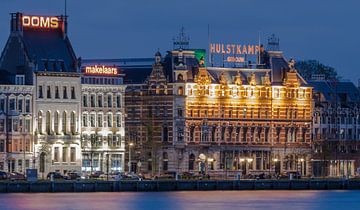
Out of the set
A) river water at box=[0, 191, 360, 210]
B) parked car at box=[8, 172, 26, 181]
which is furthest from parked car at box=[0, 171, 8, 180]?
river water at box=[0, 191, 360, 210]

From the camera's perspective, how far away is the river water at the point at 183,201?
547 feet

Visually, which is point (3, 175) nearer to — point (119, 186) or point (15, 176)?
point (15, 176)

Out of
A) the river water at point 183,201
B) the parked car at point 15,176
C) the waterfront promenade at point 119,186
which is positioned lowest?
the river water at point 183,201

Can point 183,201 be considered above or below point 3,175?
below

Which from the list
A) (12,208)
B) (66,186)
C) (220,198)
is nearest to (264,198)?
(220,198)

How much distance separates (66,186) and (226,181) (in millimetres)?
20187

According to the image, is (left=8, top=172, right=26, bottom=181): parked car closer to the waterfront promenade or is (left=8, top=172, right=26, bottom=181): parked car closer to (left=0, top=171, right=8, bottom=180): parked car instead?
(left=0, top=171, right=8, bottom=180): parked car

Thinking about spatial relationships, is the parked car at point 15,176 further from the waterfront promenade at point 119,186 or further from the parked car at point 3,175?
the waterfront promenade at point 119,186

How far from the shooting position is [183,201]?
174 m

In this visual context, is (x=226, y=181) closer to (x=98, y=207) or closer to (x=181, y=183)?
(x=181, y=183)

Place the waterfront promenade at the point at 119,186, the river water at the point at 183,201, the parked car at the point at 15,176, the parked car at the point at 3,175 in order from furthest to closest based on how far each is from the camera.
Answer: the parked car at the point at 15,176 < the parked car at the point at 3,175 < the waterfront promenade at the point at 119,186 < the river water at the point at 183,201

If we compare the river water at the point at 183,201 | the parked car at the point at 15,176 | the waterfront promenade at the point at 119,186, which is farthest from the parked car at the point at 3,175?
the river water at the point at 183,201

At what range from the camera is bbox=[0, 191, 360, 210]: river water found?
166875 millimetres

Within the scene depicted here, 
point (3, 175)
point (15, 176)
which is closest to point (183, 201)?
point (3, 175)
